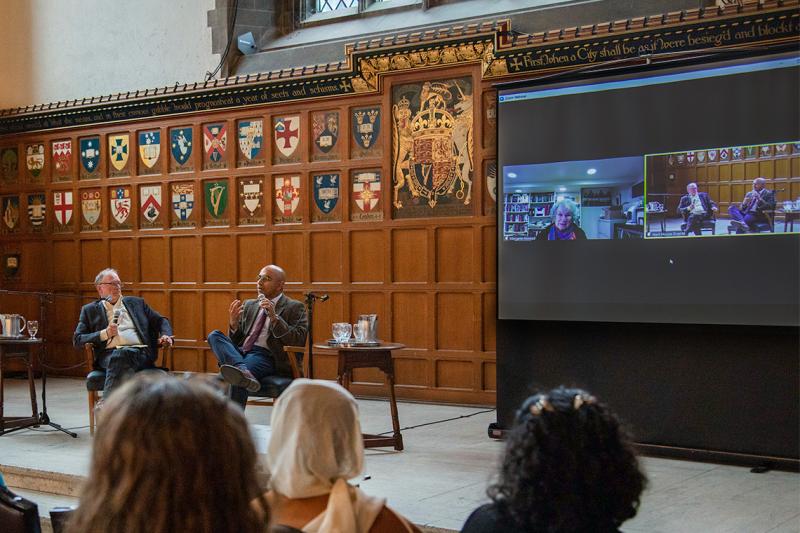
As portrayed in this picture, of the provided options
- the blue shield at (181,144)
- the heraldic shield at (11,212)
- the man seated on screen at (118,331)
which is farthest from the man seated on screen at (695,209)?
the heraldic shield at (11,212)

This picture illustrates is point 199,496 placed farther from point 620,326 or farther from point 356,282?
point 356,282

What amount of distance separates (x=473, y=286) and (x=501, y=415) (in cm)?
158

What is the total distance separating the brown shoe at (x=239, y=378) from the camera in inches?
241

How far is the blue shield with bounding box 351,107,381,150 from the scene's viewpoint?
27.0 ft

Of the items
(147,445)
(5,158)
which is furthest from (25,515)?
(5,158)

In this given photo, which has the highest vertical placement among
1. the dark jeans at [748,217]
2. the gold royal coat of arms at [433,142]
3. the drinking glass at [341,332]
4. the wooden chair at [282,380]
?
the gold royal coat of arms at [433,142]

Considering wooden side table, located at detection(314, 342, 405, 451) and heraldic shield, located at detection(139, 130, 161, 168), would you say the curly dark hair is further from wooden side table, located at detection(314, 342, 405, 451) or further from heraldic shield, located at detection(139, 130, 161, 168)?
heraldic shield, located at detection(139, 130, 161, 168)

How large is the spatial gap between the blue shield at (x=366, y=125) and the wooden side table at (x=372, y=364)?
269 centimetres

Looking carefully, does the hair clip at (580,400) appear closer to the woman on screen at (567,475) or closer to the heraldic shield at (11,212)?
the woman on screen at (567,475)

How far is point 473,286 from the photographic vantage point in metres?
7.79

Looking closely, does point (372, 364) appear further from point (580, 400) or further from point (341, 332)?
point (580, 400)

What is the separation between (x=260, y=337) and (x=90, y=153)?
4.26 metres

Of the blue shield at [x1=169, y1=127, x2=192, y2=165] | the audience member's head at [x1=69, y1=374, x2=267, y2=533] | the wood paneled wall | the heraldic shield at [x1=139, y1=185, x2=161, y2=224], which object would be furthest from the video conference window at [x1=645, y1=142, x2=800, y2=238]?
the heraldic shield at [x1=139, y1=185, x2=161, y2=224]

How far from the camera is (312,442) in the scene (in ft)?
6.63
